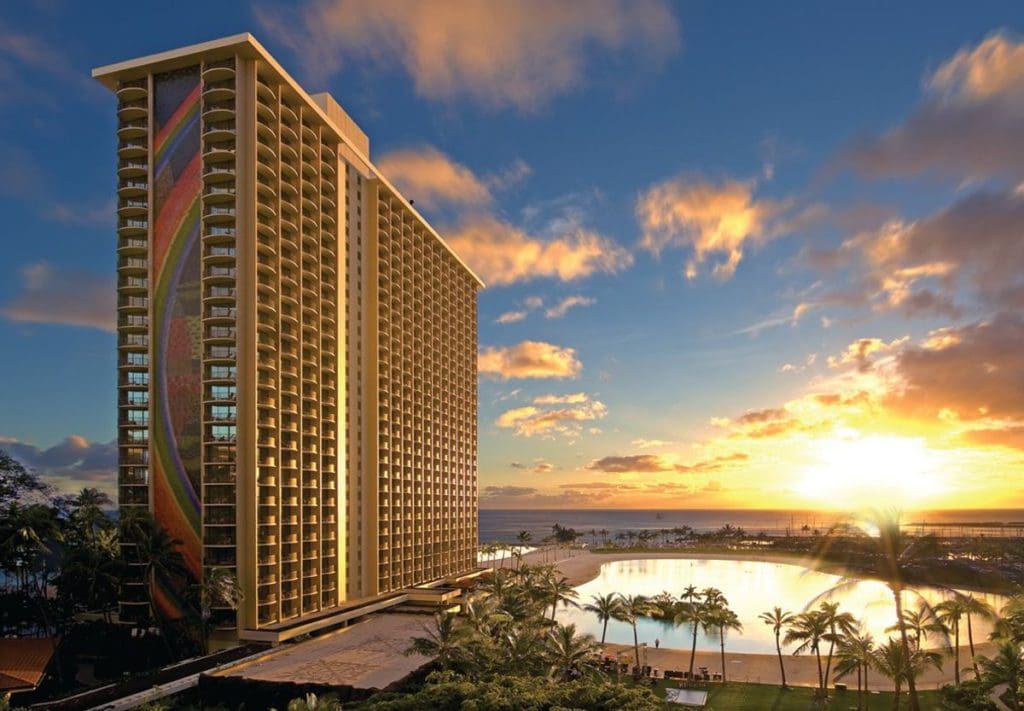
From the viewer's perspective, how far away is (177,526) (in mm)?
68938

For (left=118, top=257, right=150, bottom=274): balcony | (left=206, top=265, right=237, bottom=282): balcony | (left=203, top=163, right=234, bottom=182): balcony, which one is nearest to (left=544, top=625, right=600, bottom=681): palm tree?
(left=206, top=265, right=237, bottom=282): balcony

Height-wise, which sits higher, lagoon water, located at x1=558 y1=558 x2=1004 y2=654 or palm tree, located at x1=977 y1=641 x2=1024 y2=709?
palm tree, located at x1=977 y1=641 x2=1024 y2=709

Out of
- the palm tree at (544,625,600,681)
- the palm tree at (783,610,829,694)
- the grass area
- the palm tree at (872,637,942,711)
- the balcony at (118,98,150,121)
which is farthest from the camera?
the balcony at (118,98,150,121)

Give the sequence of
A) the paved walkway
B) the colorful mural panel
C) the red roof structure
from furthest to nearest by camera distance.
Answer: the colorful mural panel, the red roof structure, the paved walkway

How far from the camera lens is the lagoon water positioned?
9962cm

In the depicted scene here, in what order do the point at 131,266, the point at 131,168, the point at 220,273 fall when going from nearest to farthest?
the point at 220,273 < the point at 131,266 < the point at 131,168

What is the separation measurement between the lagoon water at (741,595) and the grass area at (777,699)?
26.8 feet

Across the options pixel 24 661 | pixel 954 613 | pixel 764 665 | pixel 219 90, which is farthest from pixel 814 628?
pixel 219 90

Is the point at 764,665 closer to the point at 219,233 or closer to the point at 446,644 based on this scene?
→ the point at 446,644

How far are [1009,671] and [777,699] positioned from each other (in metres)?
30.0

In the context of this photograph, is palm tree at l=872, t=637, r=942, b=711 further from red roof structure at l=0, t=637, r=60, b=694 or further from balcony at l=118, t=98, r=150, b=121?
balcony at l=118, t=98, r=150, b=121

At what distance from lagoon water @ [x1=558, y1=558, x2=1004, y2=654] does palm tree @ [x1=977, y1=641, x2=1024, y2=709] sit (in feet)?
94.1

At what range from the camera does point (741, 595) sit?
140000mm

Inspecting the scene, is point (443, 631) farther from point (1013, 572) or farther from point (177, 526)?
point (1013, 572)
